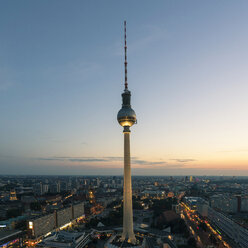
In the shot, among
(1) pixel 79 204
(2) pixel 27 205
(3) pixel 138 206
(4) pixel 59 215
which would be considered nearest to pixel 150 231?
(4) pixel 59 215

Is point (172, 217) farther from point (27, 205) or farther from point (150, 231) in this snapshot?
point (27, 205)

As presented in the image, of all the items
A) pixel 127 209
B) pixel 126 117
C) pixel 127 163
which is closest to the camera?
pixel 127 209

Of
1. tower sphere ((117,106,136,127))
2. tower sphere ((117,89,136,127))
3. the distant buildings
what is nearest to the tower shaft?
tower sphere ((117,106,136,127))

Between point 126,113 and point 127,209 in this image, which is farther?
point 126,113

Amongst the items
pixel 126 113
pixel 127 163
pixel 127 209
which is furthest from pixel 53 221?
pixel 126 113

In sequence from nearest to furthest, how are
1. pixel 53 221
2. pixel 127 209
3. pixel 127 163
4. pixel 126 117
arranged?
pixel 127 209 → pixel 127 163 → pixel 126 117 → pixel 53 221

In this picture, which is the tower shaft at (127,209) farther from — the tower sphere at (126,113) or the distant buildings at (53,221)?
the distant buildings at (53,221)

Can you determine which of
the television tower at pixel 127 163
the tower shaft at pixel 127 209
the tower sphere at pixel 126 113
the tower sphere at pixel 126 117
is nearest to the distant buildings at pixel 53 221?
the television tower at pixel 127 163

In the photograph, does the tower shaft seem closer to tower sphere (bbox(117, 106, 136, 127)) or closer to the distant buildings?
tower sphere (bbox(117, 106, 136, 127))

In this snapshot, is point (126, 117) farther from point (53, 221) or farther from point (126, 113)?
point (53, 221)
